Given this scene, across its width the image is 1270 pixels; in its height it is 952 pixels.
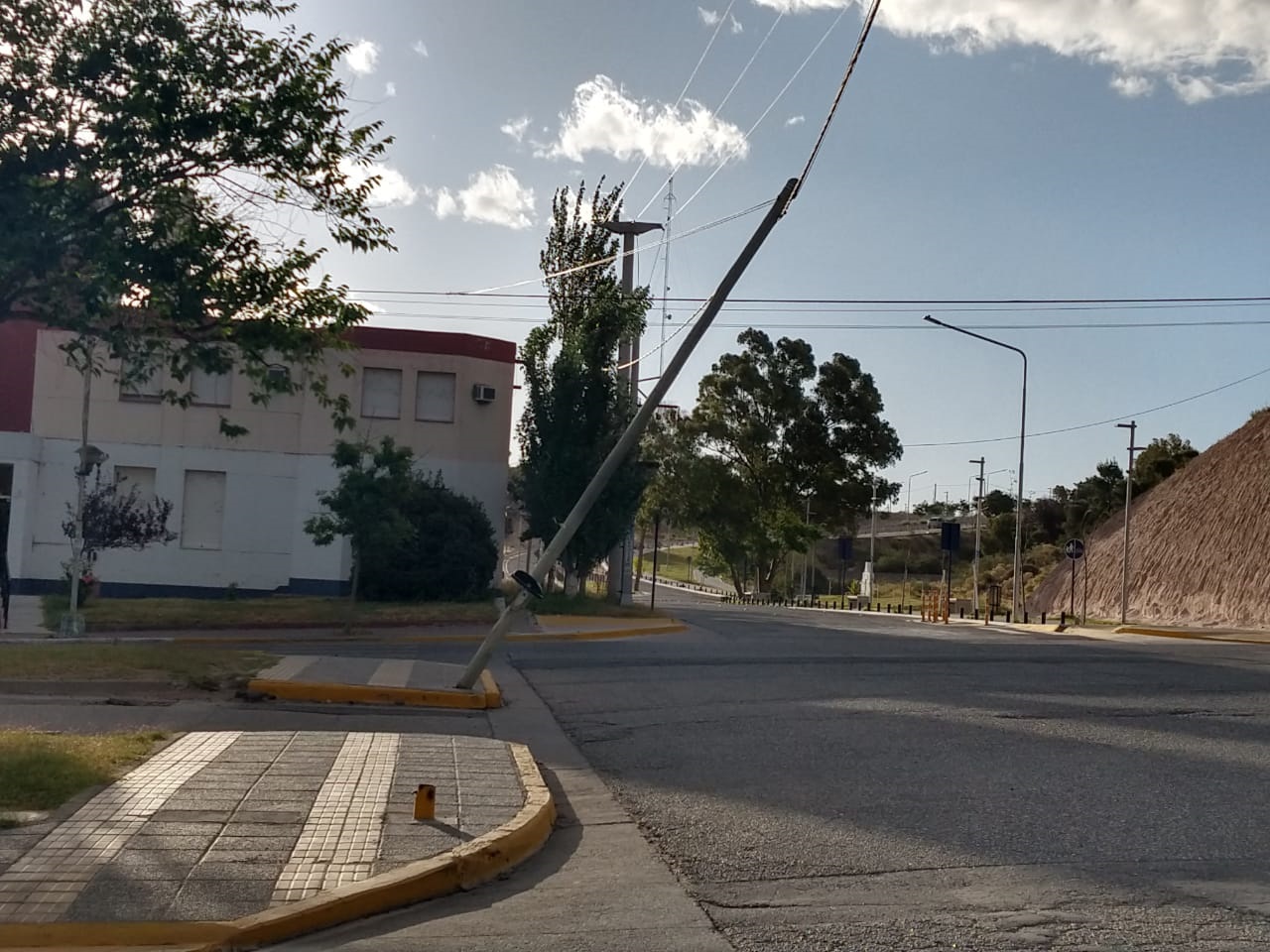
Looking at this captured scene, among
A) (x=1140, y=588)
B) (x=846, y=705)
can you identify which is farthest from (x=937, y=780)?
(x=1140, y=588)

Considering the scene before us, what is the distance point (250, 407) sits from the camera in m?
33.1

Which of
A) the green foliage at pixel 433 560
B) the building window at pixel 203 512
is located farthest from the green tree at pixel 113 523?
the green foliage at pixel 433 560

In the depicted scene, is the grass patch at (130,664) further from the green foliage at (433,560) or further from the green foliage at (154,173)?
the green foliage at (433,560)

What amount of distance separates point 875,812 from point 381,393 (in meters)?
26.8

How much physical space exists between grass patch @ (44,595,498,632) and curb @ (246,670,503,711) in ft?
33.0

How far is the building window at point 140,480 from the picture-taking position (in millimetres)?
32188

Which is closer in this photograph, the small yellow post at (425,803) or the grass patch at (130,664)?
the small yellow post at (425,803)

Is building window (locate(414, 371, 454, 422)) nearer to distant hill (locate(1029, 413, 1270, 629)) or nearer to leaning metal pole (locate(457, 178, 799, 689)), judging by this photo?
leaning metal pole (locate(457, 178, 799, 689))

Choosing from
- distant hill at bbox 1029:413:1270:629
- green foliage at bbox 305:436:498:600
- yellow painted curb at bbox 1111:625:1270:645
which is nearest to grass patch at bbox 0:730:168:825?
Result: green foliage at bbox 305:436:498:600

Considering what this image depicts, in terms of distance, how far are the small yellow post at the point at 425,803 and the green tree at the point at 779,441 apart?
186ft

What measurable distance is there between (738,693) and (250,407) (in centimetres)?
2149

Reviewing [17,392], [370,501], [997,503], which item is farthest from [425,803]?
[997,503]

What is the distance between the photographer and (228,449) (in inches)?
1300

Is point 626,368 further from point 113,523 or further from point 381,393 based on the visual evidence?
point 113,523
